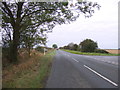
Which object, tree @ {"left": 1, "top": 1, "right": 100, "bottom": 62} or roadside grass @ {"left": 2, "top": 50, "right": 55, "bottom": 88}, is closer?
roadside grass @ {"left": 2, "top": 50, "right": 55, "bottom": 88}

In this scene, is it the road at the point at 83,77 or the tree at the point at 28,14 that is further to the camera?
the tree at the point at 28,14

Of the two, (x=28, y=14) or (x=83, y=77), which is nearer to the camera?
(x=83, y=77)

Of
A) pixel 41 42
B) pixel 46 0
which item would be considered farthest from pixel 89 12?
pixel 41 42

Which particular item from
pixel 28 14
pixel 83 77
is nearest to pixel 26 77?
pixel 83 77

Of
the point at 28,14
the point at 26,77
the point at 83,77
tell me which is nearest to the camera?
the point at 26,77

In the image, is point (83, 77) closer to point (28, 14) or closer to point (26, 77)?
point (26, 77)

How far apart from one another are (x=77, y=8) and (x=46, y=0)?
3479 mm

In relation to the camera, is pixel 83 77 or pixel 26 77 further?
pixel 83 77

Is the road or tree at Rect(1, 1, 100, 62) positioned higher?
tree at Rect(1, 1, 100, 62)

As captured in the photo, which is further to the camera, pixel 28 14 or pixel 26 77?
pixel 28 14

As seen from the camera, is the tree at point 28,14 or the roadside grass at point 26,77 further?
the tree at point 28,14

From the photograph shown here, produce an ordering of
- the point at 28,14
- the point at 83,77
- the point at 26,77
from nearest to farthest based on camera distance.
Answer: the point at 26,77, the point at 83,77, the point at 28,14

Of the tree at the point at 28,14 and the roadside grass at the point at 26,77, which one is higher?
the tree at the point at 28,14

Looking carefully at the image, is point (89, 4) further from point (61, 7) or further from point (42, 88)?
point (42, 88)
